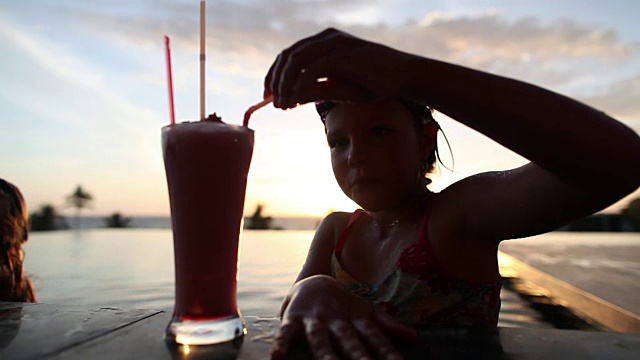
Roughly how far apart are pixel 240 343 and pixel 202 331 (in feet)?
0.21

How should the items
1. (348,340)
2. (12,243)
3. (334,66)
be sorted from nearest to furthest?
(348,340), (334,66), (12,243)

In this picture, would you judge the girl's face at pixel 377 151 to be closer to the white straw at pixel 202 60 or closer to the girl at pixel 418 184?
the girl at pixel 418 184

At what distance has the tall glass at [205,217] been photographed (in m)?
0.88

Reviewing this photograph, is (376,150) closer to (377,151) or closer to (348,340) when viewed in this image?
(377,151)

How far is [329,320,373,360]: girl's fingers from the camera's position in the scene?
722 millimetres

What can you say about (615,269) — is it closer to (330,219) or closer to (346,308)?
(330,219)

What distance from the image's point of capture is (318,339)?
77cm

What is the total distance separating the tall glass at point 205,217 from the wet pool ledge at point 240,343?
0.06 meters

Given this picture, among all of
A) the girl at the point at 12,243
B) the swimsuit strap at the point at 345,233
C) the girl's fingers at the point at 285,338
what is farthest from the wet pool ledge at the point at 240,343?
the girl at the point at 12,243

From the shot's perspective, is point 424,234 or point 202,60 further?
point 424,234

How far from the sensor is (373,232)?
166 cm

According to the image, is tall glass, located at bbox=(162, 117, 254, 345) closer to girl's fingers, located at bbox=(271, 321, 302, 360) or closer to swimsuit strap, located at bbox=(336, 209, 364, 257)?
girl's fingers, located at bbox=(271, 321, 302, 360)

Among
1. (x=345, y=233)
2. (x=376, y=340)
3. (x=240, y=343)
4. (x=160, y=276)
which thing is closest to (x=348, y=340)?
(x=376, y=340)

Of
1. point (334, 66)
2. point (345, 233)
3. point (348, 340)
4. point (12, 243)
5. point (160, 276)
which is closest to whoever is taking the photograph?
point (348, 340)
